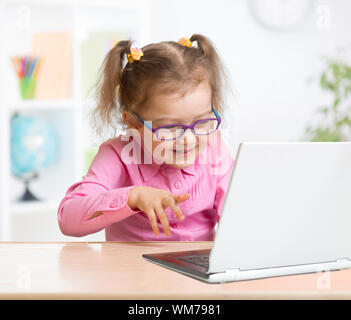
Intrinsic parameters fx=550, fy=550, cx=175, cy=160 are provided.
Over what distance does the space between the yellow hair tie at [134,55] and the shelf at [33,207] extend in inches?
66.2

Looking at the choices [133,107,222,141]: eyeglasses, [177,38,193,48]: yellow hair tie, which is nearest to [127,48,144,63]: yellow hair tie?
[177,38,193,48]: yellow hair tie

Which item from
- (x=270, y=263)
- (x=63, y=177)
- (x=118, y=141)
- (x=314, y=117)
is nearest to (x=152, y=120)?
(x=118, y=141)

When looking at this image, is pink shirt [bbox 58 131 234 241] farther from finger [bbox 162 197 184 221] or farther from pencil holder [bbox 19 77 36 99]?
pencil holder [bbox 19 77 36 99]

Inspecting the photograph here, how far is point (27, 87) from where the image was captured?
9.55 feet

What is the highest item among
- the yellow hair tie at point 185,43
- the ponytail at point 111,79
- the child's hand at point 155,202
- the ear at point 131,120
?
the yellow hair tie at point 185,43

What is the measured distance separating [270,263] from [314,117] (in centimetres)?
281

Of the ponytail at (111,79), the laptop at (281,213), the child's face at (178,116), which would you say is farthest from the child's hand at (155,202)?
the ponytail at (111,79)

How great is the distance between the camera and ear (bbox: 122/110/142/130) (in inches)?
56.3

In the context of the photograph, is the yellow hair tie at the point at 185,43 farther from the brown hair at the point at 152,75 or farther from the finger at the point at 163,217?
the finger at the point at 163,217

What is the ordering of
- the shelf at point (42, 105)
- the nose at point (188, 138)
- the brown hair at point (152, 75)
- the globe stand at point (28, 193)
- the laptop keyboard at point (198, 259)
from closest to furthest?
the laptop keyboard at point (198, 259) < the nose at point (188, 138) < the brown hair at point (152, 75) < the shelf at point (42, 105) < the globe stand at point (28, 193)

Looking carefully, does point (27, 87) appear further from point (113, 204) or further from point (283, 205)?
point (283, 205)

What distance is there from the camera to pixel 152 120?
4.40 ft

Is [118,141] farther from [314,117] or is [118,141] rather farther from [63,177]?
[314,117]

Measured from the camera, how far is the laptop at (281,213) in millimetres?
812
